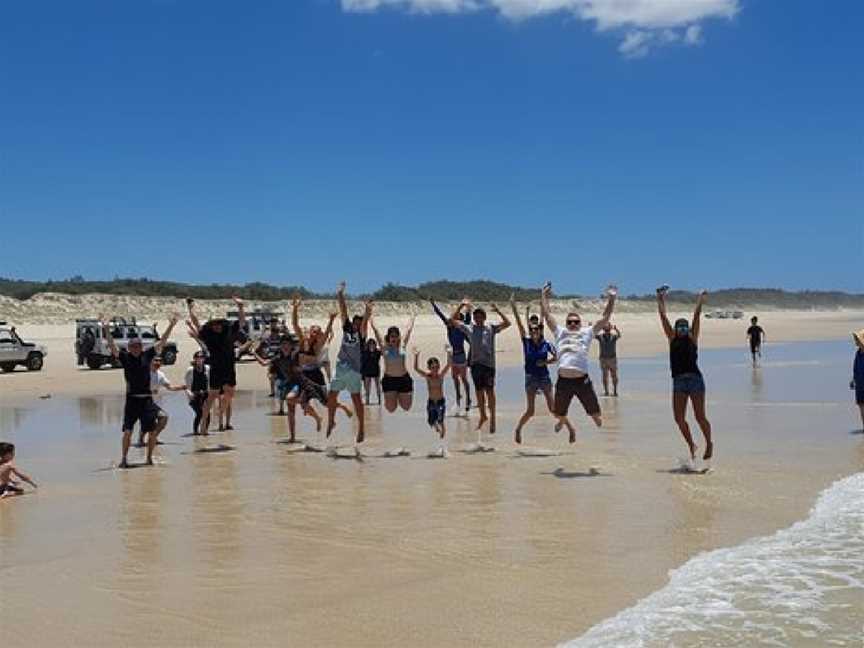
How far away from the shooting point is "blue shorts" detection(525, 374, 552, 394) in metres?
11.7

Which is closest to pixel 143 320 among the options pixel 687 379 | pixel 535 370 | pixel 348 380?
pixel 348 380

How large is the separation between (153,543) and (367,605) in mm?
2282

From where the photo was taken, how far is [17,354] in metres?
29.7

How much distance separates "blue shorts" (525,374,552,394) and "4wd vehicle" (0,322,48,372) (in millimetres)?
22861

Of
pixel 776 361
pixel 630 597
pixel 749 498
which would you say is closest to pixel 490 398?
pixel 749 498

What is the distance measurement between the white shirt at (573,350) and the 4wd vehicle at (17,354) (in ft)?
77.7

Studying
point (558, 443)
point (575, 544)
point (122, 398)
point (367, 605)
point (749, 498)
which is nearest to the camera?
point (367, 605)

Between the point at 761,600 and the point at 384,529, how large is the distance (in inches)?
115

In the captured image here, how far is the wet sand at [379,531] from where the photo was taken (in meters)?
5.26

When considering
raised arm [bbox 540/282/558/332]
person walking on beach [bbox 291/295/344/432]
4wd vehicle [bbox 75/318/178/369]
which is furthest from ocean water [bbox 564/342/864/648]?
4wd vehicle [bbox 75/318/178/369]

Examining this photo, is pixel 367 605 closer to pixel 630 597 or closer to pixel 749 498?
pixel 630 597

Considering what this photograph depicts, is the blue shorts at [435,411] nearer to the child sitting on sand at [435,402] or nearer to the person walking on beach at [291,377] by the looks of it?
the child sitting on sand at [435,402]

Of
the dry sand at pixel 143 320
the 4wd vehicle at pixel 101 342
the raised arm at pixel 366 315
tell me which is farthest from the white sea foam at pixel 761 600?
the 4wd vehicle at pixel 101 342

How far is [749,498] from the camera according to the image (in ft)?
27.5
